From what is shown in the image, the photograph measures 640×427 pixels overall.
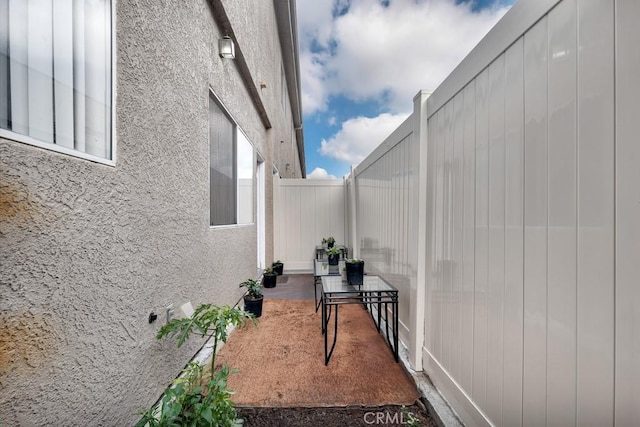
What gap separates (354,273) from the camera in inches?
106

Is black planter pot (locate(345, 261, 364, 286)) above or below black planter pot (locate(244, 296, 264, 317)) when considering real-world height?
above

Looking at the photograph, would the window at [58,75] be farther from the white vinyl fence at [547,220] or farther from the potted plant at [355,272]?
the potted plant at [355,272]

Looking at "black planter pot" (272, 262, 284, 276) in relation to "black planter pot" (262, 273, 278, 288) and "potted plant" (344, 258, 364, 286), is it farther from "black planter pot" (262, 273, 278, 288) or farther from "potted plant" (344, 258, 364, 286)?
"potted plant" (344, 258, 364, 286)

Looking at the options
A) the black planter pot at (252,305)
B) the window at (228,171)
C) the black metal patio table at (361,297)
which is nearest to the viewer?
the black metal patio table at (361,297)

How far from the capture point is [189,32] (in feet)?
6.60

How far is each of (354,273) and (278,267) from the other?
316cm

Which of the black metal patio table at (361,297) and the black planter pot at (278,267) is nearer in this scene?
the black metal patio table at (361,297)

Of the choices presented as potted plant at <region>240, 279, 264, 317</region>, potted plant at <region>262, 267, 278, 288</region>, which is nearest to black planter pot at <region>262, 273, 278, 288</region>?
potted plant at <region>262, 267, 278, 288</region>

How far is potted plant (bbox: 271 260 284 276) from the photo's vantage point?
5495 mm

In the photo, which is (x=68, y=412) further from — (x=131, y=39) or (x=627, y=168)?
(x=627, y=168)

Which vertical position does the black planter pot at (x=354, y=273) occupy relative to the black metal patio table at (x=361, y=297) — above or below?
above

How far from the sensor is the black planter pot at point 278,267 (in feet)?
18.0

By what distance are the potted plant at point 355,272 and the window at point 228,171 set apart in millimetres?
1436

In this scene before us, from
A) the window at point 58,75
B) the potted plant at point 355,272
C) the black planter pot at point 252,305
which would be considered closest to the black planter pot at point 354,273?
the potted plant at point 355,272
